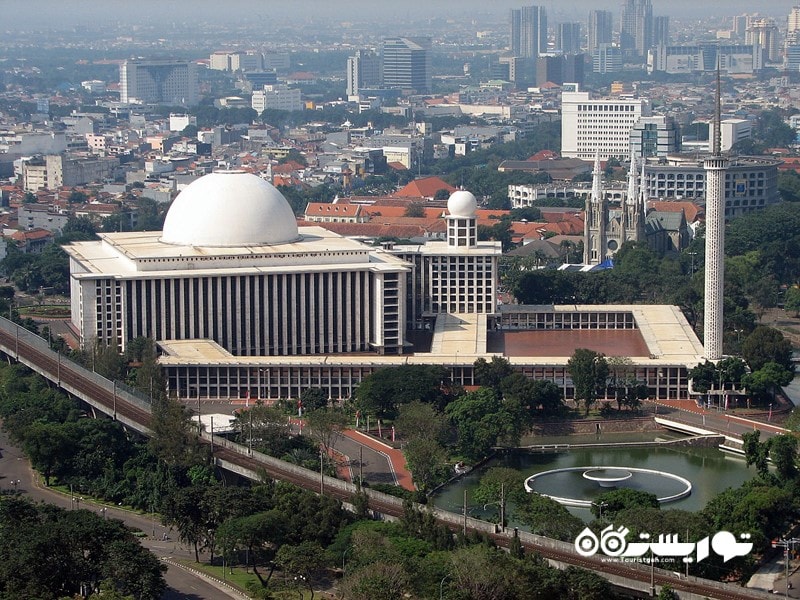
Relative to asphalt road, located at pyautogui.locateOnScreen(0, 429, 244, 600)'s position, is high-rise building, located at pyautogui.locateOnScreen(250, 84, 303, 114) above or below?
above

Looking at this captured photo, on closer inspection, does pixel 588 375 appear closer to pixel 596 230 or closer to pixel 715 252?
pixel 715 252

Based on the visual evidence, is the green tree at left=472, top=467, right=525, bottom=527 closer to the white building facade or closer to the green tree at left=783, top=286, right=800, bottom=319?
the white building facade

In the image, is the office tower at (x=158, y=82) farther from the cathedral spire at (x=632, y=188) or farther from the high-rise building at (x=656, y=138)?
the cathedral spire at (x=632, y=188)

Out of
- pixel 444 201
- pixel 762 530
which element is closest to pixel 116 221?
pixel 444 201

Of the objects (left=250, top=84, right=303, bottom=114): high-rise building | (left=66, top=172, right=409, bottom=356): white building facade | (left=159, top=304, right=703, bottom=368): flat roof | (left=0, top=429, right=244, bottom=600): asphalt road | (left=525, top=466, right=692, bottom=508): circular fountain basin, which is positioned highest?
(left=250, top=84, right=303, bottom=114): high-rise building

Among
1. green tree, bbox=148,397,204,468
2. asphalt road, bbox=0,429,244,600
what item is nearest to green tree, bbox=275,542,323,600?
asphalt road, bbox=0,429,244,600

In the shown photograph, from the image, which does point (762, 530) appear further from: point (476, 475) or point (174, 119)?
point (174, 119)
